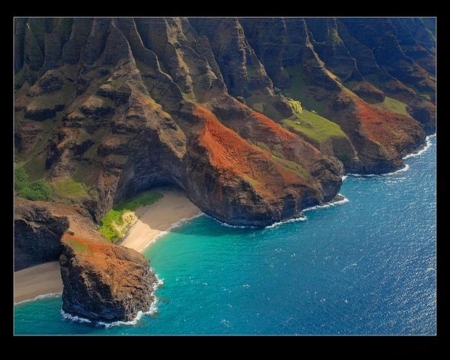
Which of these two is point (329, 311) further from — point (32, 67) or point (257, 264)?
point (32, 67)

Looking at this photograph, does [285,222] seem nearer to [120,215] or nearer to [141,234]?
[141,234]

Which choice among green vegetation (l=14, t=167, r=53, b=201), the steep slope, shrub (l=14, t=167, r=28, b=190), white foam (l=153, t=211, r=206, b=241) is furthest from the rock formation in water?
white foam (l=153, t=211, r=206, b=241)

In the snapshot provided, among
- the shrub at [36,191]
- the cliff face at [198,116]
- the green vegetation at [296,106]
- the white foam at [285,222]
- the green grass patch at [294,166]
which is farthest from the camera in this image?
the green vegetation at [296,106]

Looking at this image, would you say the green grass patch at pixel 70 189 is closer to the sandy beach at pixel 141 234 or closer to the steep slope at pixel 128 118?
the steep slope at pixel 128 118

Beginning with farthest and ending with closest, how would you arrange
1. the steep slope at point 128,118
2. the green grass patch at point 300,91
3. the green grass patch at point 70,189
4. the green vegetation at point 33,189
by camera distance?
the green grass patch at point 300,91 < the steep slope at point 128,118 < the green grass patch at point 70,189 < the green vegetation at point 33,189

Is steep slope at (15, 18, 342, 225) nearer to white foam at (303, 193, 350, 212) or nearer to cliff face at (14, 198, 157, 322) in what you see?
white foam at (303, 193, 350, 212)

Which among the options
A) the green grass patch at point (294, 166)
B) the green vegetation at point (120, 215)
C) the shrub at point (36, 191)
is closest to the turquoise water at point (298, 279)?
the green vegetation at point (120, 215)
